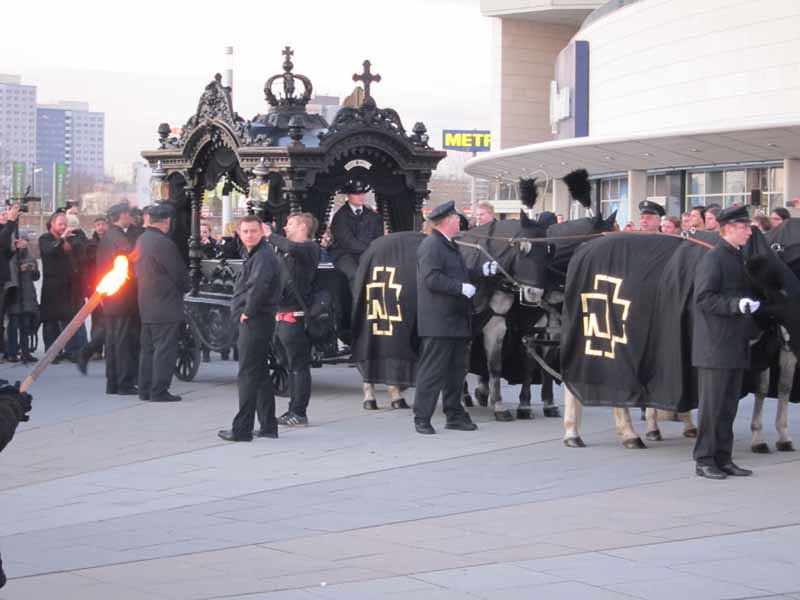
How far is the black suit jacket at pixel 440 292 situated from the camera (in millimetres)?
12219

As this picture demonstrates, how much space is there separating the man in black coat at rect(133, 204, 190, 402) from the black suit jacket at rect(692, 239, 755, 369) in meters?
6.42

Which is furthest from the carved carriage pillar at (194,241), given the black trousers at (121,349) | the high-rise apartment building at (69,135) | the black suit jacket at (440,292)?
the high-rise apartment building at (69,135)

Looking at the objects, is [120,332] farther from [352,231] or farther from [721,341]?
[721,341]

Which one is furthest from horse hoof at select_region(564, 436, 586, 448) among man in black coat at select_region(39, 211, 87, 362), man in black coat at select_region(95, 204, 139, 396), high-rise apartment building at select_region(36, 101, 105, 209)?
high-rise apartment building at select_region(36, 101, 105, 209)

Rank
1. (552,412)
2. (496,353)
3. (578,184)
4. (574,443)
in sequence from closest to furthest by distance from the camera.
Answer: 1. (574,443)
2. (578,184)
3. (496,353)
4. (552,412)

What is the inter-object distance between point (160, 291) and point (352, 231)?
2247 mm

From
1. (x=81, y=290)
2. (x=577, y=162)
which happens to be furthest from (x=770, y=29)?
(x=81, y=290)

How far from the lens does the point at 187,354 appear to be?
1644 cm

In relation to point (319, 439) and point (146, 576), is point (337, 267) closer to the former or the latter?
point (319, 439)

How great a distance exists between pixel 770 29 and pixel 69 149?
383 feet

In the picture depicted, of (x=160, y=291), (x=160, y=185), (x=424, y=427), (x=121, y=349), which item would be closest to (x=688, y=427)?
(x=424, y=427)

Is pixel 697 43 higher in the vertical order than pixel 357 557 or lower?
higher

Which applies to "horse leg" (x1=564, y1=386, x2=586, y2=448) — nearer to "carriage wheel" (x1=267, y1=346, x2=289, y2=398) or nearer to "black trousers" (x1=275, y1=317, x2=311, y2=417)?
"black trousers" (x1=275, y1=317, x2=311, y2=417)

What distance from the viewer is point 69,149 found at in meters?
146
